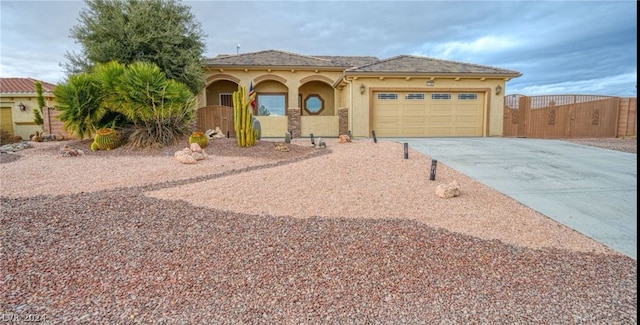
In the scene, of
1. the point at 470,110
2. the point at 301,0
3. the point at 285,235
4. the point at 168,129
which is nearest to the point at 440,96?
the point at 470,110

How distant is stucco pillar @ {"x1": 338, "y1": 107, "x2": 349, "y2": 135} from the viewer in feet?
51.0

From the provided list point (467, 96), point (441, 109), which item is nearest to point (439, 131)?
point (441, 109)

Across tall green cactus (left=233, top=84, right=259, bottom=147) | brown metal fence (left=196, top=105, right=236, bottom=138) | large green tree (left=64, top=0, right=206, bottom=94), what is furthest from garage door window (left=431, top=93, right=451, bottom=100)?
large green tree (left=64, top=0, right=206, bottom=94)

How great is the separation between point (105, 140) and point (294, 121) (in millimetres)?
7741

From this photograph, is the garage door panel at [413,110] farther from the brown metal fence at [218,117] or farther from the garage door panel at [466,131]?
the brown metal fence at [218,117]

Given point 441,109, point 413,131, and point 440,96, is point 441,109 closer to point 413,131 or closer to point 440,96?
point 440,96

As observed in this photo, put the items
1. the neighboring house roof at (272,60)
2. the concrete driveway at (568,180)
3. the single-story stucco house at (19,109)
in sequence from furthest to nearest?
1. the single-story stucco house at (19,109)
2. the neighboring house roof at (272,60)
3. the concrete driveway at (568,180)

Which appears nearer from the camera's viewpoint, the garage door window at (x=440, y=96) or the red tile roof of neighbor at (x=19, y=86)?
the garage door window at (x=440, y=96)

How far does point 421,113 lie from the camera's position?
15453 mm

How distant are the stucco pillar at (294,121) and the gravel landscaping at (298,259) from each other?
397 inches

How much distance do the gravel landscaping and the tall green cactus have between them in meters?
4.63

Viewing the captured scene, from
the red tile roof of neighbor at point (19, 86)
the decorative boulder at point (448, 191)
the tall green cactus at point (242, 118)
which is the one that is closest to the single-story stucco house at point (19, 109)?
the red tile roof of neighbor at point (19, 86)

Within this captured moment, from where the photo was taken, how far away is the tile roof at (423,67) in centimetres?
1506

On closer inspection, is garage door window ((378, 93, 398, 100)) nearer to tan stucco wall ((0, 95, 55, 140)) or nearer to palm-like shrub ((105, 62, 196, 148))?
palm-like shrub ((105, 62, 196, 148))
